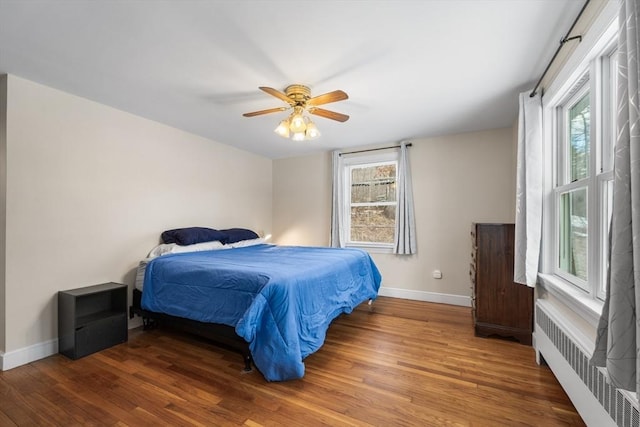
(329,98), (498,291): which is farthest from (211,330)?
(498,291)

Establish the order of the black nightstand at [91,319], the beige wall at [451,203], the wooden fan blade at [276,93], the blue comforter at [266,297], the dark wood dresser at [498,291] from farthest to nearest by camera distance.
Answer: the beige wall at [451,203] < the dark wood dresser at [498,291] < the black nightstand at [91,319] < the wooden fan blade at [276,93] < the blue comforter at [266,297]

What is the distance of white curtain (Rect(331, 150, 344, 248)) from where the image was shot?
454cm

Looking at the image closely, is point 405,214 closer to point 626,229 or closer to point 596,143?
point 596,143

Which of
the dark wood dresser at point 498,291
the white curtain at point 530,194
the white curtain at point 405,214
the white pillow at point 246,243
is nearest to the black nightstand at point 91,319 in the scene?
the white pillow at point 246,243

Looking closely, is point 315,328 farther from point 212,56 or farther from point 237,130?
point 237,130

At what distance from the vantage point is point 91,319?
8.32ft

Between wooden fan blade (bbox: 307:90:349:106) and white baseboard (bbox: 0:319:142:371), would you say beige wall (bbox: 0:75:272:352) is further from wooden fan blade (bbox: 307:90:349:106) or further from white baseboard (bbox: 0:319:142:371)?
wooden fan blade (bbox: 307:90:349:106)

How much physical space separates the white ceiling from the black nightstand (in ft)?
6.10

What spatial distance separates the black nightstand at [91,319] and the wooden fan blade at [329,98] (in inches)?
99.9

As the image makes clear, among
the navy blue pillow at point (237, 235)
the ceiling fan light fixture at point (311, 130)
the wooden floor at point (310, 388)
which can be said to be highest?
the ceiling fan light fixture at point (311, 130)

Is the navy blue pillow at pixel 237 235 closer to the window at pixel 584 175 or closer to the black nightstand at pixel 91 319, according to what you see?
the black nightstand at pixel 91 319

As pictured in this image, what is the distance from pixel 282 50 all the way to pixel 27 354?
3.20 metres

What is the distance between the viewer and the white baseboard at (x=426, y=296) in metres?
3.75

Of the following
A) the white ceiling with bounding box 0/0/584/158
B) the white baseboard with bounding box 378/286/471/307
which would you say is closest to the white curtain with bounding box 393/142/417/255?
the white baseboard with bounding box 378/286/471/307
